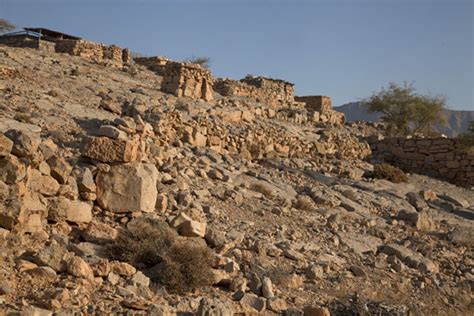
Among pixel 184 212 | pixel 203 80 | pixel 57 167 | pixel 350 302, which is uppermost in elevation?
pixel 203 80

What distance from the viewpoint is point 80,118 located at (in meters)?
9.87

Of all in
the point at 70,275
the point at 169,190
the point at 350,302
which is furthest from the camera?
the point at 169,190

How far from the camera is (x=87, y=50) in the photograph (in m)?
19.1

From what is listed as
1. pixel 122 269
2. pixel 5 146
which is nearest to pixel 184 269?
pixel 122 269

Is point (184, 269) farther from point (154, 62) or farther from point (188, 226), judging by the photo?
point (154, 62)

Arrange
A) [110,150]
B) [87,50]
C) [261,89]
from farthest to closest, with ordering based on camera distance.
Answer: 1. [261,89]
2. [87,50]
3. [110,150]

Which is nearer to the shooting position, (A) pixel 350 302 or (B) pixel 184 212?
(A) pixel 350 302

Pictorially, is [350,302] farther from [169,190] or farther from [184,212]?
[169,190]

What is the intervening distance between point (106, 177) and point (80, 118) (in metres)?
3.55

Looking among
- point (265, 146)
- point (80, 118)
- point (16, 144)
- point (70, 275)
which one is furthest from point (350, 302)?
point (265, 146)

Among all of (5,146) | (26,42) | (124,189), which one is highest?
(26,42)

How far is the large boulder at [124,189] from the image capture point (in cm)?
664

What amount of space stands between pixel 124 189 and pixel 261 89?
1543cm

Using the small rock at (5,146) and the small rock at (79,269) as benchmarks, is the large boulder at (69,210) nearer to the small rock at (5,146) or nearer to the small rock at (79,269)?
the small rock at (5,146)
